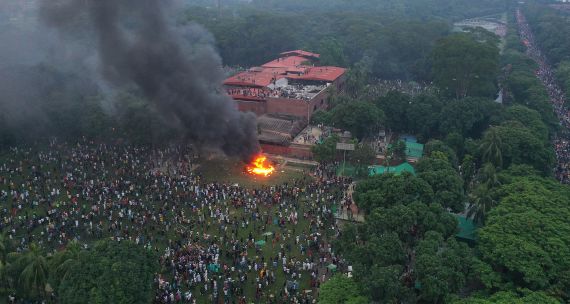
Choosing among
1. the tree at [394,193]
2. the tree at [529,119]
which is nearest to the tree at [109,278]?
the tree at [394,193]

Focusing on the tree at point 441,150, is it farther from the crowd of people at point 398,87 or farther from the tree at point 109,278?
the crowd of people at point 398,87

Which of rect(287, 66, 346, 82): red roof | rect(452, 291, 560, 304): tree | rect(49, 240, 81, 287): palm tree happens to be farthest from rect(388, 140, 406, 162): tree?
rect(49, 240, 81, 287): palm tree

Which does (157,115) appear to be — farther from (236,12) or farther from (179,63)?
(236,12)

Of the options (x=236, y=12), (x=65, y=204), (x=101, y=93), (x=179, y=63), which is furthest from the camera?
(x=236, y=12)

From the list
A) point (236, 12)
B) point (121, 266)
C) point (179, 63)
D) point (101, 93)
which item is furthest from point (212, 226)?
point (236, 12)

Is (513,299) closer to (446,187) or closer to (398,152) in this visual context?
(446,187)

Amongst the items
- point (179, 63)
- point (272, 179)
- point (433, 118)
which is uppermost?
point (179, 63)

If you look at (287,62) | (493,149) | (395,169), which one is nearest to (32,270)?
(395,169)
